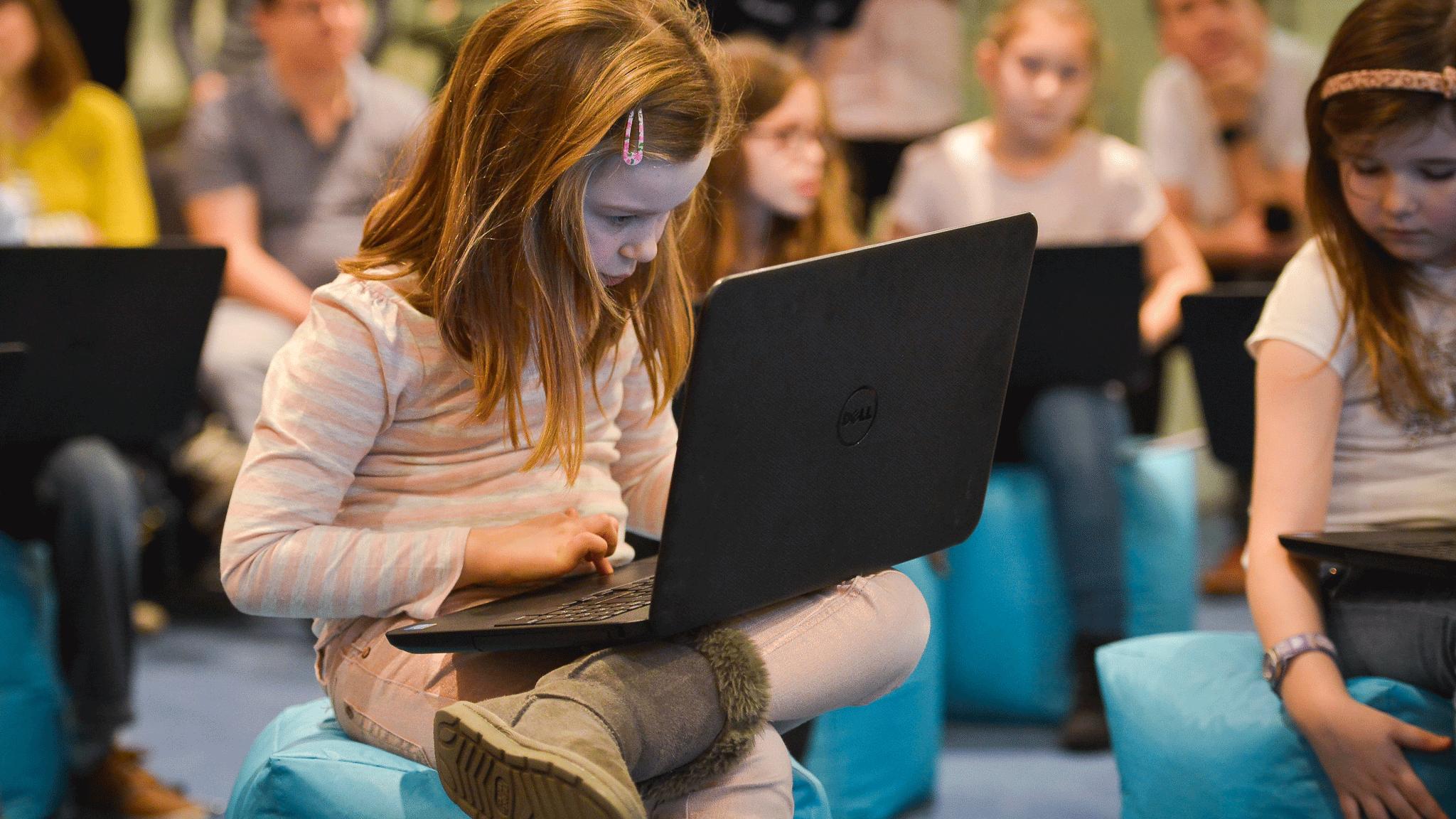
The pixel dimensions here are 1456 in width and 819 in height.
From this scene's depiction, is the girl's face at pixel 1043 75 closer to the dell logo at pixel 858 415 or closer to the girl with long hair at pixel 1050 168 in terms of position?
the girl with long hair at pixel 1050 168

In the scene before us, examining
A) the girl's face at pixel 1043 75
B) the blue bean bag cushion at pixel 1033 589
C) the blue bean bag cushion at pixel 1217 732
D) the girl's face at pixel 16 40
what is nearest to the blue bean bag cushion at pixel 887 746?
the blue bean bag cushion at pixel 1033 589

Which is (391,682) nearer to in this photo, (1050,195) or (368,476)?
(368,476)

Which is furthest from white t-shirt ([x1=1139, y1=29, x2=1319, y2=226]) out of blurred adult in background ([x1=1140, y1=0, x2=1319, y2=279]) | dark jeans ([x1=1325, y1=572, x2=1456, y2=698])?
dark jeans ([x1=1325, y1=572, x2=1456, y2=698])

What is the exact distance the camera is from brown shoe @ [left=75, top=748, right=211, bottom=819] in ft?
5.71

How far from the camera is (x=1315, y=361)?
1.27 metres

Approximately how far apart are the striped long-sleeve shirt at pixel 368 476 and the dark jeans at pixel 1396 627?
652mm

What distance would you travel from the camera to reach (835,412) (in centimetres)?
95

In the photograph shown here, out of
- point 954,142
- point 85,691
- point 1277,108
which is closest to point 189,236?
point 85,691

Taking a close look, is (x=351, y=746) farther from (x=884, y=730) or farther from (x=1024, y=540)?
(x=1024, y=540)

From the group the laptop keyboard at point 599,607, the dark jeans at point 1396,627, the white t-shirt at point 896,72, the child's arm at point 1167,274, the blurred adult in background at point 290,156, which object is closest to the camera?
the laptop keyboard at point 599,607

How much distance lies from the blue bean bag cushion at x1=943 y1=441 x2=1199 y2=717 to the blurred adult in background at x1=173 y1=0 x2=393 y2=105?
1665 millimetres

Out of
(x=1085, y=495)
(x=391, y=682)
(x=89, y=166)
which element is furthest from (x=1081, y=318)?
(x=89, y=166)

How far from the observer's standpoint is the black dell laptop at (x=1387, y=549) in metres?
1.05

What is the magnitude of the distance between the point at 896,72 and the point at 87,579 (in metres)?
1.95
